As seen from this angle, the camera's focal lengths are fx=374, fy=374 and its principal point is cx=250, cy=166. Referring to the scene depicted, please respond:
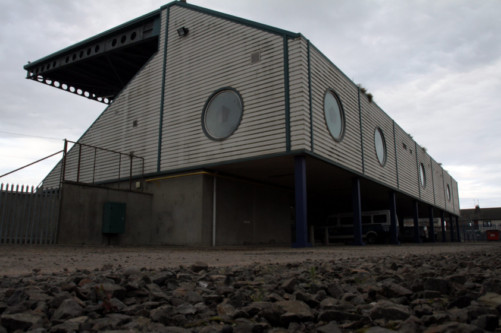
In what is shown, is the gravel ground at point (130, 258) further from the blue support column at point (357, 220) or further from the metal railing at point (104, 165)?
the metal railing at point (104, 165)

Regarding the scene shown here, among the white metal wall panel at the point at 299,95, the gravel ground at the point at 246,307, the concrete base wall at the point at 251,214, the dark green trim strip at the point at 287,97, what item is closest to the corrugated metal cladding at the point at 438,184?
the concrete base wall at the point at 251,214

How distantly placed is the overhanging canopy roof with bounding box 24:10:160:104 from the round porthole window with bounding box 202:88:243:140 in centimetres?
575

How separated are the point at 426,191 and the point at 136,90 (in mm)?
22355

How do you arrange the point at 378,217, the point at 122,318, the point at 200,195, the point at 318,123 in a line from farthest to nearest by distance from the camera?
the point at 378,217 < the point at 200,195 < the point at 318,123 < the point at 122,318

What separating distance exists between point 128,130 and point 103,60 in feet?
22.5

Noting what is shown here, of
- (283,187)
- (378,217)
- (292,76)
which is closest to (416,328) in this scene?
(292,76)

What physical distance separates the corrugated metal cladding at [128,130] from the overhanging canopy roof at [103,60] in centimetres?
185

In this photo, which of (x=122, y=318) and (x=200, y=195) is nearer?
(x=122, y=318)

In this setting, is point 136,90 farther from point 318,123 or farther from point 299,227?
point 299,227

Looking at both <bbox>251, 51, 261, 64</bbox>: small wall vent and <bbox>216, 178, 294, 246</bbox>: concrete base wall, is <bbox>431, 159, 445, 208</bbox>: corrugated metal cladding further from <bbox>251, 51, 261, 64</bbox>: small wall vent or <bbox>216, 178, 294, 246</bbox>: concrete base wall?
<bbox>251, 51, 261, 64</bbox>: small wall vent

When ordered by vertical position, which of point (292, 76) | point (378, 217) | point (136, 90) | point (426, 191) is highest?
point (136, 90)

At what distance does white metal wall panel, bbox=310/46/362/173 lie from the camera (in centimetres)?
1359

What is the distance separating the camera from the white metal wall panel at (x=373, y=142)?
1834cm

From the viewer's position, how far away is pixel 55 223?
534 inches
